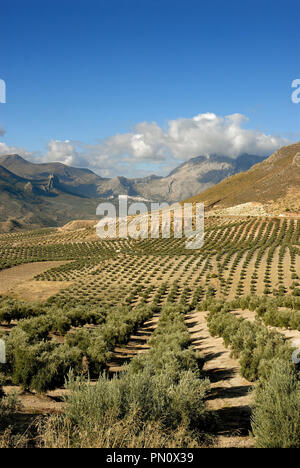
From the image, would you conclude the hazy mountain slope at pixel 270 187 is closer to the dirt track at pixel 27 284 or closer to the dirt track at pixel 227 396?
the dirt track at pixel 27 284

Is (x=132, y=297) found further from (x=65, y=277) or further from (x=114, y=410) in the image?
(x=114, y=410)

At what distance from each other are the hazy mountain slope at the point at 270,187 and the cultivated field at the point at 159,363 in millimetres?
48300

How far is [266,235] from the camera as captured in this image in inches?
2429

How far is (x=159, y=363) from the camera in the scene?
9.09 meters

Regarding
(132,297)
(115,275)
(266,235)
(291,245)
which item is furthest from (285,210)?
(132,297)

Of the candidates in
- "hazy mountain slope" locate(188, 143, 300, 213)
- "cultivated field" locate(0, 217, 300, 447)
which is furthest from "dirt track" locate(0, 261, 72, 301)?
"hazy mountain slope" locate(188, 143, 300, 213)

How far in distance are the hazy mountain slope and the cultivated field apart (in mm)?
48300

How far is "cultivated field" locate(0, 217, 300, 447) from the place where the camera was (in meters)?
4.84

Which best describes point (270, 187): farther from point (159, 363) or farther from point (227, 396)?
point (227, 396)

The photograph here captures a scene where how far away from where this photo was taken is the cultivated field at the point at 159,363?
484 cm

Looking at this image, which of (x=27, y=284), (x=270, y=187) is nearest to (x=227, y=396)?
(x=27, y=284)

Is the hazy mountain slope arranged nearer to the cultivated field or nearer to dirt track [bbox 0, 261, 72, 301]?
the cultivated field

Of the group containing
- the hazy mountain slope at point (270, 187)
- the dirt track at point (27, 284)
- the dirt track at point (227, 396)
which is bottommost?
the dirt track at point (27, 284)

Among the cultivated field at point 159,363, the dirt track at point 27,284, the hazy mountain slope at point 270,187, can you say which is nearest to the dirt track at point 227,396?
the cultivated field at point 159,363
